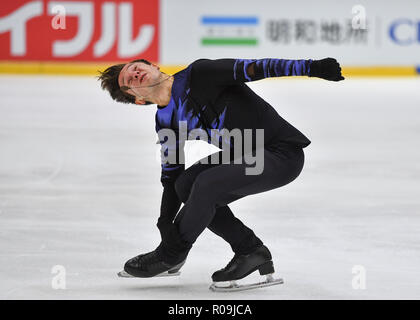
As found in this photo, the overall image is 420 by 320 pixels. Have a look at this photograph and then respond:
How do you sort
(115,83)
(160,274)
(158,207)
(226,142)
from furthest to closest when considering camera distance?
(158,207)
(160,274)
(115,83)
(226,142)

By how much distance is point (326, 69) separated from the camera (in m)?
3.17

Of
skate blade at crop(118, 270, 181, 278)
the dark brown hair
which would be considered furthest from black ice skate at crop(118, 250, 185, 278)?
the dark brown hair

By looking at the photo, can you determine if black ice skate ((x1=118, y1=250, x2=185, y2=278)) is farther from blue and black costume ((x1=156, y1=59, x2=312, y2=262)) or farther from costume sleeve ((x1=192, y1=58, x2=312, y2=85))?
costume sleeve ((x1=192, y1=58, x2=312, y2=85))

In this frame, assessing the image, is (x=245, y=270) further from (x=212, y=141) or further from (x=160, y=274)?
(x=212, y=141)

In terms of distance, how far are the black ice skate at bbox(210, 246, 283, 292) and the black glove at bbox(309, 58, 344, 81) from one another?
72 cm

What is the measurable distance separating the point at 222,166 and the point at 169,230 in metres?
0.30

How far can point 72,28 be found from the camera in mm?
13844

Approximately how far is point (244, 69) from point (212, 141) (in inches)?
11.7

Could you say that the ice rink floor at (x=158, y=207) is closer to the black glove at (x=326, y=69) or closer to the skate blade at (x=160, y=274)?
the skate blade at (x=160, y=274)

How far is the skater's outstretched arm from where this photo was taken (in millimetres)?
3182

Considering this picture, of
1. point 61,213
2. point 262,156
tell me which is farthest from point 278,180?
point 61,213

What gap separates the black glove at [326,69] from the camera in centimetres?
317

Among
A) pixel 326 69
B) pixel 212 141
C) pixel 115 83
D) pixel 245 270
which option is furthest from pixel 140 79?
pixel 245 270
